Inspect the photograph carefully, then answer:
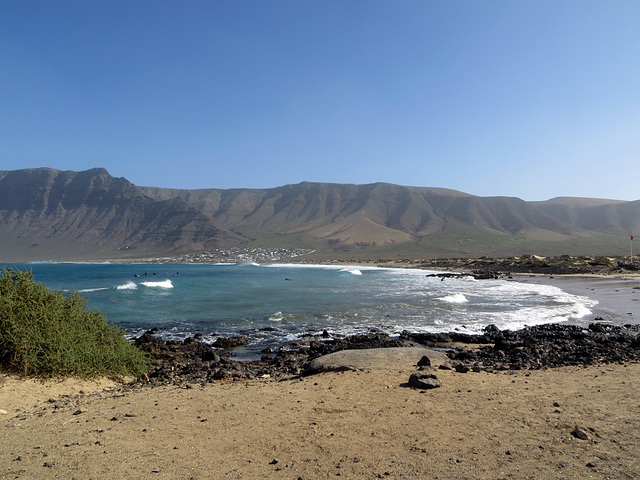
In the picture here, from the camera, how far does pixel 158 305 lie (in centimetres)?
2853

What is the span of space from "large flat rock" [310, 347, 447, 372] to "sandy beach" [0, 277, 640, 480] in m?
1.01

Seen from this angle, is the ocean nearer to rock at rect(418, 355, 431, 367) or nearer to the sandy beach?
rock at rect(418, 355, 431, 367)

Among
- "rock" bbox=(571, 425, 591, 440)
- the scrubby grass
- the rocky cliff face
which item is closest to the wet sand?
"rock" bbox=(571, 425, 591, 440)

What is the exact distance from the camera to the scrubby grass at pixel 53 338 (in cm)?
803

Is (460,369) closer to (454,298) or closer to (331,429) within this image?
(331,429)

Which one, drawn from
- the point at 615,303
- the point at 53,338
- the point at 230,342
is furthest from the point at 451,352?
the point at 615,303

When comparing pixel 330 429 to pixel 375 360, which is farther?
pixel 375 360

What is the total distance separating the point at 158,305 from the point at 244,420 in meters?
24.8

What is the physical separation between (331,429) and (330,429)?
0.01m

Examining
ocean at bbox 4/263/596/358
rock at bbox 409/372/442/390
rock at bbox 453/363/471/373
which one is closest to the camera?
rock at bbox 409/372/442/390

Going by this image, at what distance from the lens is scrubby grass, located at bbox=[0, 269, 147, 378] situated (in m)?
8.03

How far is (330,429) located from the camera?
5723 mm

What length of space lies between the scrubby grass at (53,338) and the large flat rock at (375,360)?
4.80 metres

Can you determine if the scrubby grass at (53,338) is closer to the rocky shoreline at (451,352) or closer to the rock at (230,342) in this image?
the rocky shoreline at (451,352)
